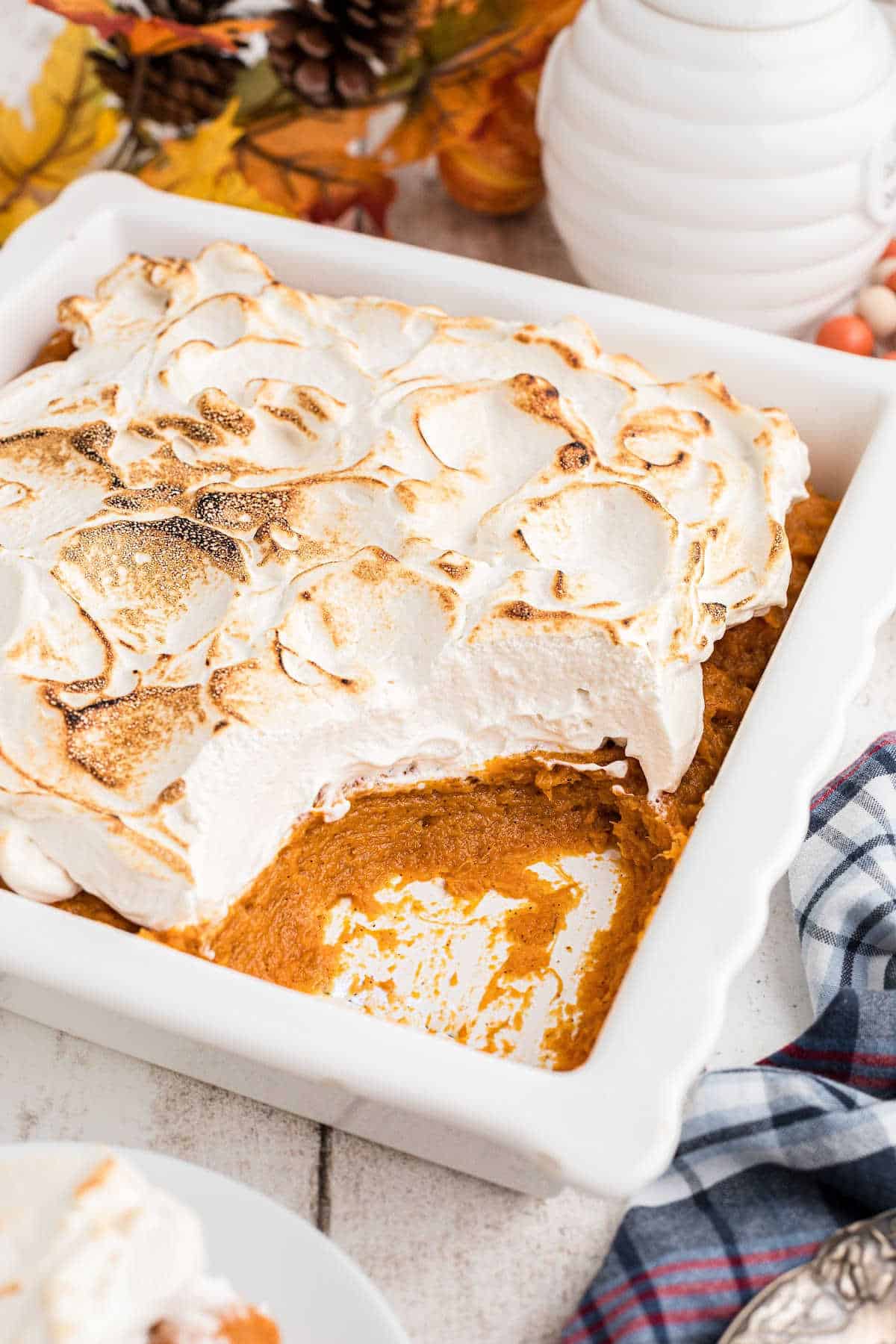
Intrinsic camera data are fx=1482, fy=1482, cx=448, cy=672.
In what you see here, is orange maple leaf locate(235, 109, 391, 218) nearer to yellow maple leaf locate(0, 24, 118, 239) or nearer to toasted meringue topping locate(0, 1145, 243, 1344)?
yellow maple leaf locate(0, 24, 118, 239)

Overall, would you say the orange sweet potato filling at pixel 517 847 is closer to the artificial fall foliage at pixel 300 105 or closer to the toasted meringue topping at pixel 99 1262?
the toasted meringue topping at pixel 99 1262

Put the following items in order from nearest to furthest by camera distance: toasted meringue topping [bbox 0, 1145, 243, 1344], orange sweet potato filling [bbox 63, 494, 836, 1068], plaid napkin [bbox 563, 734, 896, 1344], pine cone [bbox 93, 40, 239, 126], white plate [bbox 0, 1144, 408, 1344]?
toasted meringue topping [bbox 0, 1145, 243, 1344] → white plate [bbox 0, 1144, 408, 1344] → plaid napkin [bbox 563, 734, 896, 1344] → orange sweet potato filling [bbox 63, 494, 836, 1068] → pine cone [bbox 93, 40, 239, 126]

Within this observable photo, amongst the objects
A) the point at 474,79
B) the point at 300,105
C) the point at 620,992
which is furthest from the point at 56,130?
the point at 620,992

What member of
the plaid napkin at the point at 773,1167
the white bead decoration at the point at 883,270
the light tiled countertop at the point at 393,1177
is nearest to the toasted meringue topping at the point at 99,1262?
the light tiled countertop at the point at 393,1177

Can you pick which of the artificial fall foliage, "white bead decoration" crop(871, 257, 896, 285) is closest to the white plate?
the artificial fall foliage

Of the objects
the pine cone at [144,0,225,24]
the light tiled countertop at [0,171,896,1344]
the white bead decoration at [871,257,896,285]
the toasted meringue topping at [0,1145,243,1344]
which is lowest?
the light tiled countertop at [0,171,896,1344]

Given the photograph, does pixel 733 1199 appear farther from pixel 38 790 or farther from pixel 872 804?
pixel 38 790

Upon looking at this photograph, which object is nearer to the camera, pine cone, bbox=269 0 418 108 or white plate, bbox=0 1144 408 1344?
white plate, bbox=0 1144 408 1344
